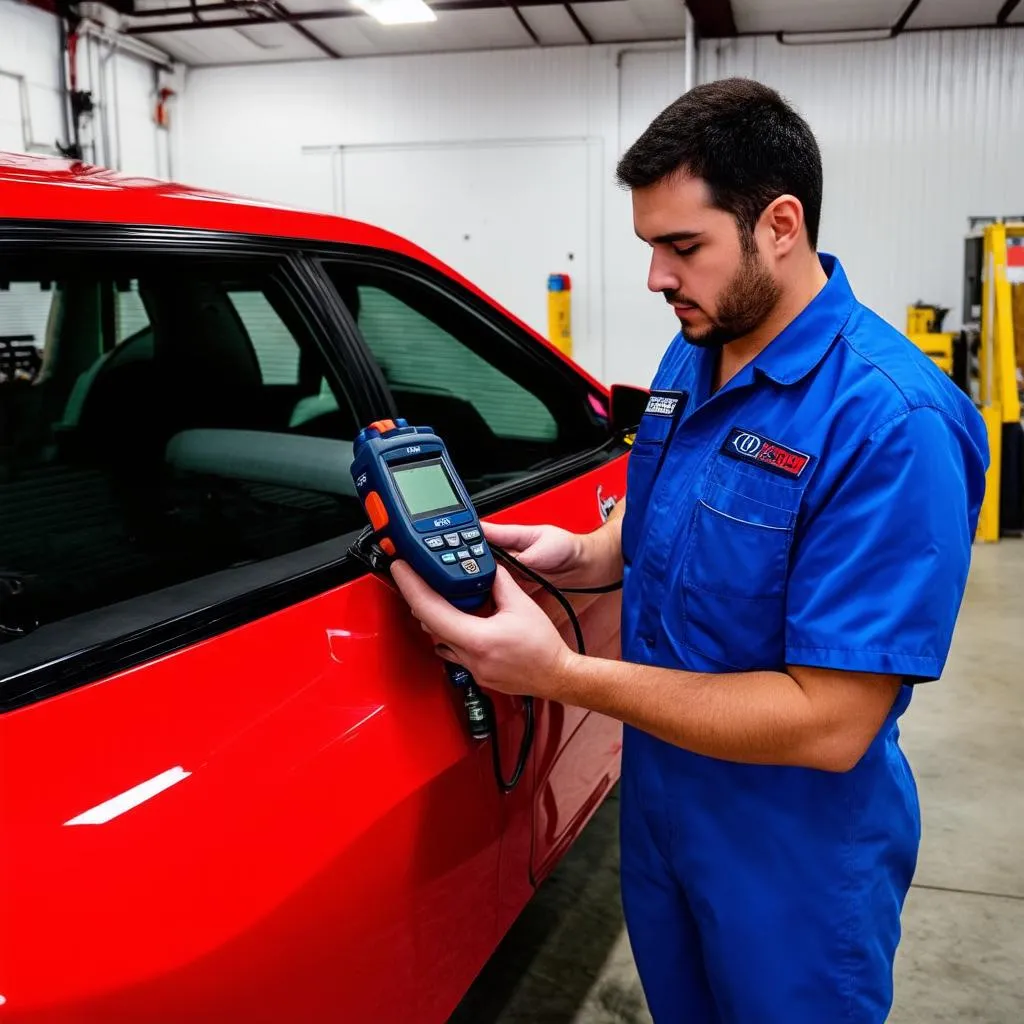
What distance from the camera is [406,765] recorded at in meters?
1.13

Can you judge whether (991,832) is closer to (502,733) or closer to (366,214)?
(502,733)

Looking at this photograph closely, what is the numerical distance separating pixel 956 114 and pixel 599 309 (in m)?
3.21

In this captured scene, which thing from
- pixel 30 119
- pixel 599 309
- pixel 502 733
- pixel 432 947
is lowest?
pixel 432 947

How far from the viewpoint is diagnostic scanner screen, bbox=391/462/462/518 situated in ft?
3.76

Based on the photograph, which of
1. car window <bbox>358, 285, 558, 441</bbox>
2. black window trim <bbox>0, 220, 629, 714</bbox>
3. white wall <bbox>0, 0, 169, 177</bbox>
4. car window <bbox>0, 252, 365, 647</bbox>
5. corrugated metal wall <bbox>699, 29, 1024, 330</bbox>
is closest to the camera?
black window trim <bbox>0, 220, 629, 714</bbox>

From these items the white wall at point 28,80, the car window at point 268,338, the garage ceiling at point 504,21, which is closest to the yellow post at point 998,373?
the garage ceiling at point 504,21

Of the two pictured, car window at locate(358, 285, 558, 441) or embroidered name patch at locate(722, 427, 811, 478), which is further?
car window at locate(358, 285, 558, 441)

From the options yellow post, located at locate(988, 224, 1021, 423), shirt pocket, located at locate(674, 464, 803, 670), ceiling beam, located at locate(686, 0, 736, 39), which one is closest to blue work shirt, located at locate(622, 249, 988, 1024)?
shirt pocket, located at locate(674, 464, 803, 670)

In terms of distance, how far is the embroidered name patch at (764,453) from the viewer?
3.57 ft

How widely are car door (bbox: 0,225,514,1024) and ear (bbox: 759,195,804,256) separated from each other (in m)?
0.60

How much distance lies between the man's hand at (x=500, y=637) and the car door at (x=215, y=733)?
99mm

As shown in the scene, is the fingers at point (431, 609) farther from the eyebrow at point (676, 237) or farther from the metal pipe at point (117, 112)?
the metal pipe at point (117, 112)

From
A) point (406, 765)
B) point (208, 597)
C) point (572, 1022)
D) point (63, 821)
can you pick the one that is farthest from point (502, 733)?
point (572, 1022)

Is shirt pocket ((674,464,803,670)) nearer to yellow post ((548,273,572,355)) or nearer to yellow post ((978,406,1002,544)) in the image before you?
yellow post ((978,406,1002,544))
